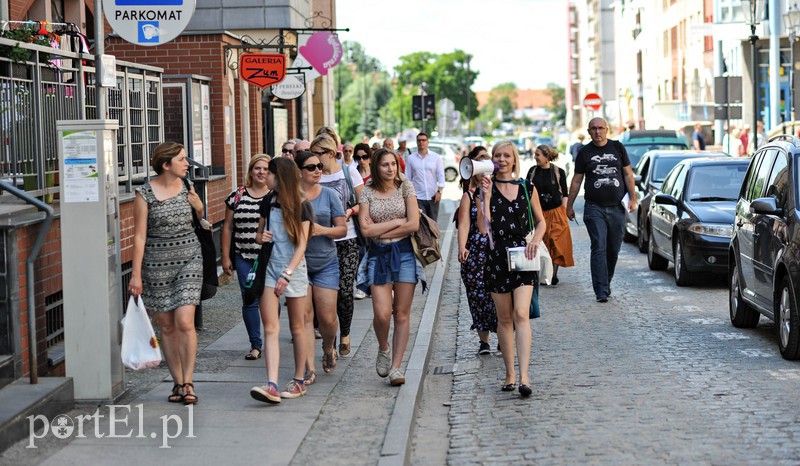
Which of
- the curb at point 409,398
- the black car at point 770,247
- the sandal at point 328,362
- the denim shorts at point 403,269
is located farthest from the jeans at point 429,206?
the denim shorts at point 403,269

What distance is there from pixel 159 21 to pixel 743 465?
5175mm

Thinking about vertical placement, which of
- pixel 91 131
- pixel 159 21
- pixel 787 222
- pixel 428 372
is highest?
pixel 159 21

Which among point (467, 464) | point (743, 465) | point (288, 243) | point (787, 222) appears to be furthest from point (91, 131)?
point (787, 222)

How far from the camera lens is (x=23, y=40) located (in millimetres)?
10539

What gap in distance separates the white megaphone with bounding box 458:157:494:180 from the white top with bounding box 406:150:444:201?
9971 millimetres

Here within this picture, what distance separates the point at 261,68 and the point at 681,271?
20.3 ft

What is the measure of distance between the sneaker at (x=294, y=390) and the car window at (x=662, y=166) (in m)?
12.6

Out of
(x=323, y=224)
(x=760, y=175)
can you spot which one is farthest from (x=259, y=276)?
(x=760, y=175)

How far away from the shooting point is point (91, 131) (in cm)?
810

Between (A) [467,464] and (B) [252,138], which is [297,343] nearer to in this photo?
(A) [467,464]

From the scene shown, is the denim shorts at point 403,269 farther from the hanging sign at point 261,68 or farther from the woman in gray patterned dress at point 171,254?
the hanging sign at point 261,68

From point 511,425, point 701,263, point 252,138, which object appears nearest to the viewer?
point 511,425

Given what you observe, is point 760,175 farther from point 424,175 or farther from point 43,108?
point 424,175

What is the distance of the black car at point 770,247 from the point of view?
390 inches
